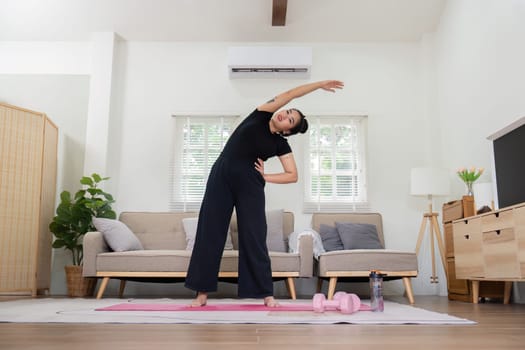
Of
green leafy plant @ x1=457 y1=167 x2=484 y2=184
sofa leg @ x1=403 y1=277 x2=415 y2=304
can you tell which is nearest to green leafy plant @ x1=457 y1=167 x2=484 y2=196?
green leafy plant @ x1=457 y1=167 x2=484 y2=184

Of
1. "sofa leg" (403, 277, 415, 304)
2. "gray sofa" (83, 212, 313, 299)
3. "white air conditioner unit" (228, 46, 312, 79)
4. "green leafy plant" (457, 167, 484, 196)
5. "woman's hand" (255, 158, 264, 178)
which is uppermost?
"white air conditioner unit" (228, 46, 312, 79)

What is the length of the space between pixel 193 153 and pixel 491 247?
11.1ft

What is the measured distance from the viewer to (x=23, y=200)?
16.4 feet

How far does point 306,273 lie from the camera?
15.0 ft

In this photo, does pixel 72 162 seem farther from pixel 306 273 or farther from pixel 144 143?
pixel 306 273

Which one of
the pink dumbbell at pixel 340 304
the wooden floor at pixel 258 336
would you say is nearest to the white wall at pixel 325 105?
the pink dumbbell at pixel 340 304

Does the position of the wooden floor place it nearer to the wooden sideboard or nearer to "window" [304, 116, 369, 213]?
the wooden sideboard

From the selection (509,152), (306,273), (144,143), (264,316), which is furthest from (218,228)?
(144,143)

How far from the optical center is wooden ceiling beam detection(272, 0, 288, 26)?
17.9ft

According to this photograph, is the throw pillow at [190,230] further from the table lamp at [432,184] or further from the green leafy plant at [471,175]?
the green leafy plant at [471,175]

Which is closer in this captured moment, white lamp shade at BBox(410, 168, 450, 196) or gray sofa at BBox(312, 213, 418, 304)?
gray sofa at BBox(312, 213, 418, 304)

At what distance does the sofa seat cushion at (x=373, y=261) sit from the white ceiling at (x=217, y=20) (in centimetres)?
280

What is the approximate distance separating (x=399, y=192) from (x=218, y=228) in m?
3.27

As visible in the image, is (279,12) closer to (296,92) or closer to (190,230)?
(190,230)
